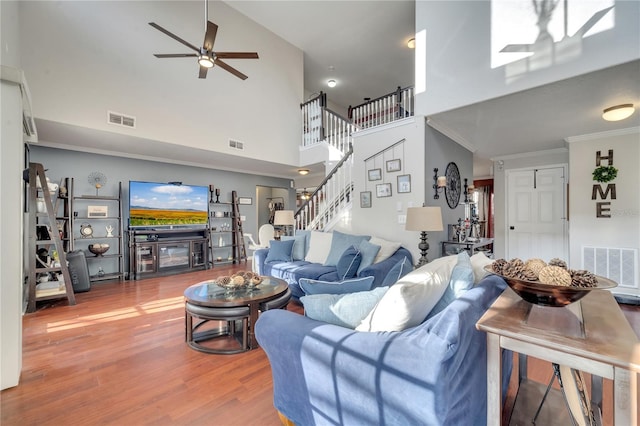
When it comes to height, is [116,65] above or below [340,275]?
above

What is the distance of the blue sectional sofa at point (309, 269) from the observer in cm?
323

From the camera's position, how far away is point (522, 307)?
1.33m

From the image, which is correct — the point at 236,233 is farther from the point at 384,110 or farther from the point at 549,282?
the point at 549,282

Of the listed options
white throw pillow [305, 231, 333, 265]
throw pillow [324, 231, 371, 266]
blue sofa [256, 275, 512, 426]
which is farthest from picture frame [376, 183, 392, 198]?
blue sofa [256, 275, 512, 426]

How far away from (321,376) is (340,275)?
217cm

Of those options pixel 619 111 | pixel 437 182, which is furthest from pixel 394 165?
pixel 619 111

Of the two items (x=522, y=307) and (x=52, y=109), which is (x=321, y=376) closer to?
(x=522, y=307)

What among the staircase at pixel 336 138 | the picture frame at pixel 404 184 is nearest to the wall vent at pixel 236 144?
the staircase at pixel 336 138

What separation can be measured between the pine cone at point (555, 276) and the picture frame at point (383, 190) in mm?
3112

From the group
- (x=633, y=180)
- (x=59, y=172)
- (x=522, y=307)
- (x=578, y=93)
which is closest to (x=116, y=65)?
(x=59, y=172)

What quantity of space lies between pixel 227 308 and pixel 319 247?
2074 mm

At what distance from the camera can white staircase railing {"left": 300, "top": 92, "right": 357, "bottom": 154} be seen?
580 cm

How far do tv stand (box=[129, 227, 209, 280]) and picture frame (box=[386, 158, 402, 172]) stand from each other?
168 inches

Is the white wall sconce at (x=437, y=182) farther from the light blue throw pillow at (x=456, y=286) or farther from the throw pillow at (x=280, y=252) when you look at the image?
the light blue throw pillow at (x=456, y=286)
